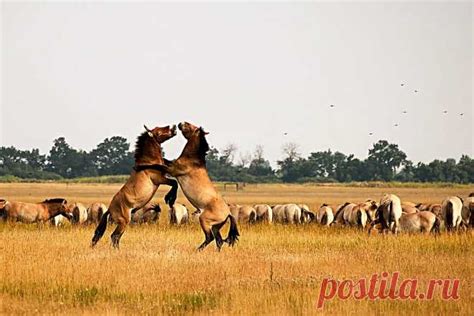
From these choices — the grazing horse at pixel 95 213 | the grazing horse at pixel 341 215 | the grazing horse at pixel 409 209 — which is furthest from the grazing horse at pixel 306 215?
the grazing horse at pixel 95 213

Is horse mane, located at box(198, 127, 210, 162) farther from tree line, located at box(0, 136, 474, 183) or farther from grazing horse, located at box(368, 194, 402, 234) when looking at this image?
tree line, located at box(0, 136, 474, 183)

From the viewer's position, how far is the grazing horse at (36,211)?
944 inches

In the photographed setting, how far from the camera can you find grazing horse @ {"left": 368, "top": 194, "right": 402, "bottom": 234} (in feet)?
70.5

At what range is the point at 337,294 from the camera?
11.8 meters

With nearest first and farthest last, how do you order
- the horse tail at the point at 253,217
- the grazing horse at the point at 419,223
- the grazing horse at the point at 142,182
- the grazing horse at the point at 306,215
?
1. the grazing horse at the point at 142,182
2. the grazing horse at the point at 419,223
3. the horse tail at the point at 253,217
4. the grazing horse at the point at 306,215

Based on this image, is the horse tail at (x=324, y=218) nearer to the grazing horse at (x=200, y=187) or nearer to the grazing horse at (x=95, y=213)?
the grazing horse at (x=95, y=213)

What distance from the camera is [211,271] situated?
13.5 metres

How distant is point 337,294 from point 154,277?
285cm

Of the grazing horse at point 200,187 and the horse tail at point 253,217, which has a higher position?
the grazing horse at point 200,187

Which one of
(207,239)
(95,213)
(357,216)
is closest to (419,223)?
(357,216)

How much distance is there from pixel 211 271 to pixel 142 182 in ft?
11.3

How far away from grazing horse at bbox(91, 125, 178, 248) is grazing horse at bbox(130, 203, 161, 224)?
8654 millimetres

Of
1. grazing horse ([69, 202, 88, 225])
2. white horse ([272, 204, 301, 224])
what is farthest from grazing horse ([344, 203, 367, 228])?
grazing horse ([69, 202, 88, 225])

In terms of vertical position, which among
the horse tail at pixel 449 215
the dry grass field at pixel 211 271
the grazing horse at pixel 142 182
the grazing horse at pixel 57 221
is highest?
the grazing horse at pixel 142 182
